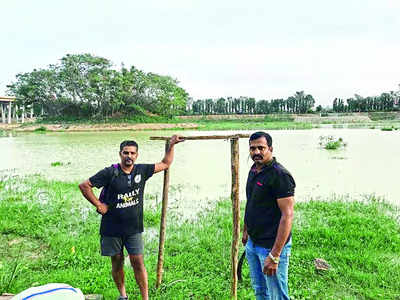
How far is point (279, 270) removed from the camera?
199cm

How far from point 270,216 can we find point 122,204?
44.2 inches

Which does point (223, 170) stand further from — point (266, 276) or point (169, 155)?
point (266, 276)

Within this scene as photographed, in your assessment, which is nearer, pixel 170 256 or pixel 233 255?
pixel 233 255

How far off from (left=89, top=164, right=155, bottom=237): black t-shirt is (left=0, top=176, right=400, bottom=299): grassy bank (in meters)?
0.75

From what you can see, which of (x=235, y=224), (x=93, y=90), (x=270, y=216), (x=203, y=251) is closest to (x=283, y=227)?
(x=270, y=216)

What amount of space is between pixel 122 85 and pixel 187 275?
3557 centimetres

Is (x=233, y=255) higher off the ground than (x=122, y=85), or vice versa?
(x=122, y=85)

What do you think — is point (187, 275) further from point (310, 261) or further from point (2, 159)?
point (2, 159)

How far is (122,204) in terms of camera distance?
2385mm

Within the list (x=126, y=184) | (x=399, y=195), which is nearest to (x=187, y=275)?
(x=126, y=184)

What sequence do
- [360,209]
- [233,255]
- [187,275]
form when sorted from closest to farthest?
1. [233,255]
2. [187,275]
3. [360,209]

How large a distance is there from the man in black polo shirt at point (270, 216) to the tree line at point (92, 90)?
116 feet

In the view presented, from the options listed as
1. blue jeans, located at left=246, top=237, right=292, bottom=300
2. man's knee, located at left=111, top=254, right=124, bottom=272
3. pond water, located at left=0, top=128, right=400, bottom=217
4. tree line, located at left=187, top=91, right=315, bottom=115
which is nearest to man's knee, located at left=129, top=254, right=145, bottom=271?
man's knee, located at left=111, top=254, right=124, bottom=272

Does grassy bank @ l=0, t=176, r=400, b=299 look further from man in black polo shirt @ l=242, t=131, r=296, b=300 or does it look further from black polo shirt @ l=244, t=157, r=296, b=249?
black polo shirt @ l=244, t=157, r=296, b=249
